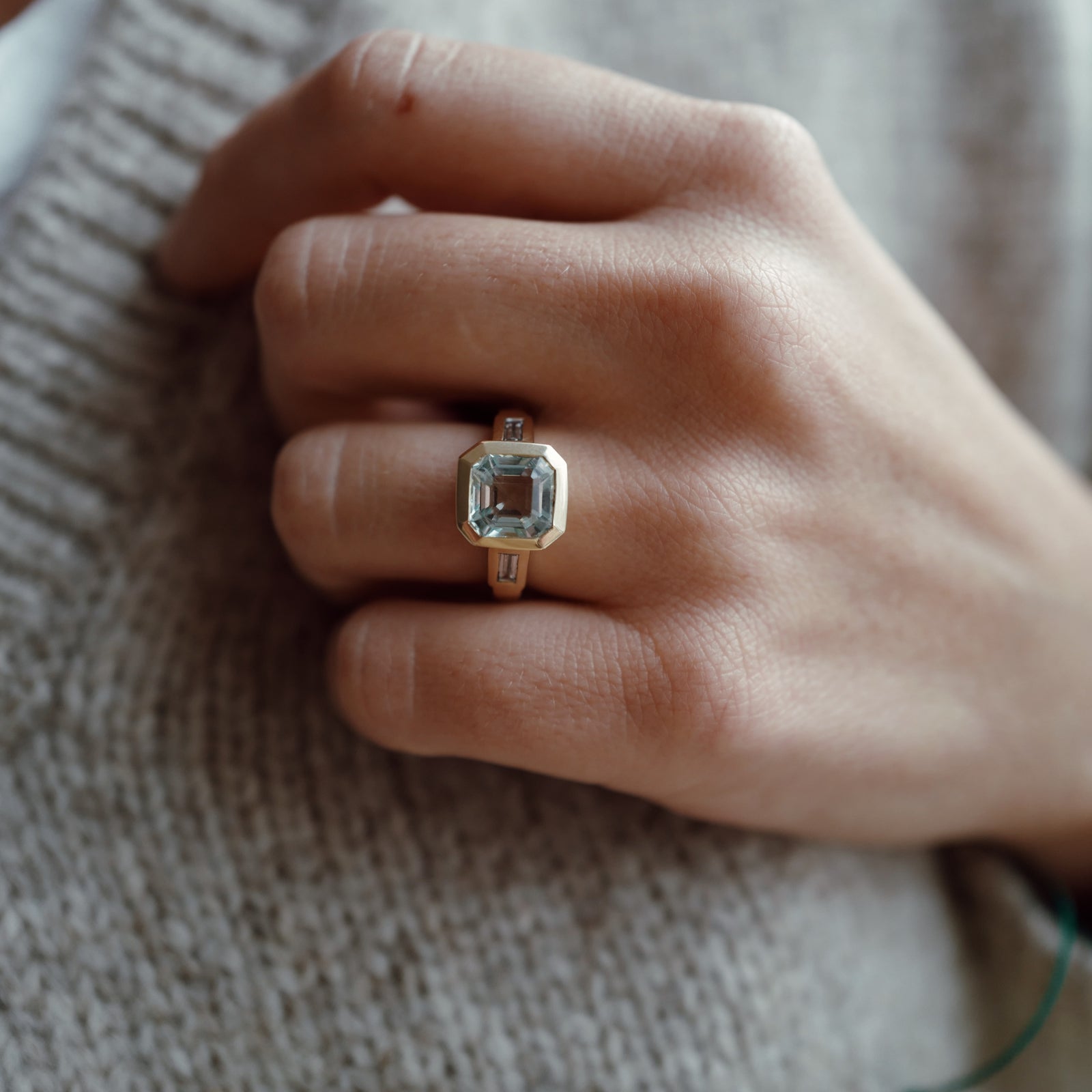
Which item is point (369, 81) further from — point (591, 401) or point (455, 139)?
point (591, 401)

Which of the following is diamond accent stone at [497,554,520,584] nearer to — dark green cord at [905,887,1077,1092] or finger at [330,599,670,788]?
finger at [330,599,670,788]

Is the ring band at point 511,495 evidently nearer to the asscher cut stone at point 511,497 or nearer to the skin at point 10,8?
the asscher cut stone at point 511,497

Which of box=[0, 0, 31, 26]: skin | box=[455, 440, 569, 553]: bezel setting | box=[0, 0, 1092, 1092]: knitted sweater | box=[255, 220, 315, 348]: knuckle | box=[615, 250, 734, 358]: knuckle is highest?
box=[0, 0, 31, 26]: skin

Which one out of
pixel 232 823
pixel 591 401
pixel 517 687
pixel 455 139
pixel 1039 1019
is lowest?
pixel 1039 1019

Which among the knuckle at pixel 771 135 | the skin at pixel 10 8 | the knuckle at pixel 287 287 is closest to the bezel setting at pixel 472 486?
the knuckle at pixel 287 287

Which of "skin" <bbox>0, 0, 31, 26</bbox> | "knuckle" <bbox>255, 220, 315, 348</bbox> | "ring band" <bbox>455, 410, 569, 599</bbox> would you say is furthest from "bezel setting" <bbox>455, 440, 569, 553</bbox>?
"skin" <bbox>0, 0, 31, 26</bbox>

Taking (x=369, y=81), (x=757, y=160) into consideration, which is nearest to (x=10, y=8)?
(x=369, y=81)
